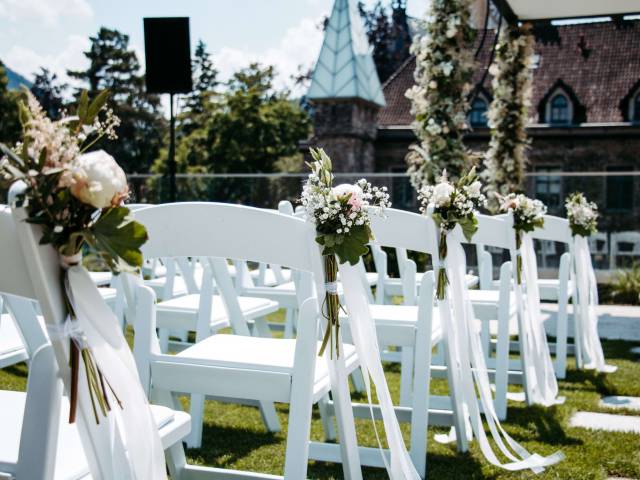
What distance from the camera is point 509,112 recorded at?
10.3 meters

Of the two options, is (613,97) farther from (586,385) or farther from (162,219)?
(162,219)

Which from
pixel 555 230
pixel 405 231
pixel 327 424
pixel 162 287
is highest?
pixel 405 231

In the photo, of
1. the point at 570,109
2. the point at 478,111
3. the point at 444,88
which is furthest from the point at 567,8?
the point at 478,111

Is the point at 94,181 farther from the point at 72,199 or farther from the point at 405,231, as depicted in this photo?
the point at 405,231

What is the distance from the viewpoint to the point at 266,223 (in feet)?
7.66

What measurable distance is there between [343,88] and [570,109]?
9372 mm

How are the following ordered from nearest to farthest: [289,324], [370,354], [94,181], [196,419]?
[94,181] → [370,354] → [196,419] → [289,324]

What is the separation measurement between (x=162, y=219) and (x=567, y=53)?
85.4 feet

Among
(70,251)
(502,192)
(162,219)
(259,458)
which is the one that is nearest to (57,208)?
(70,251)

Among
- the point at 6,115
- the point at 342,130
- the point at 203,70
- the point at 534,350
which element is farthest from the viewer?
the point at 203,70

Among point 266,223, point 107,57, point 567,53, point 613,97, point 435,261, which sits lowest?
point 435,261

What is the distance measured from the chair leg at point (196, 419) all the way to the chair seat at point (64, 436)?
4.67 feet

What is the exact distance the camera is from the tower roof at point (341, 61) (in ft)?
60.6

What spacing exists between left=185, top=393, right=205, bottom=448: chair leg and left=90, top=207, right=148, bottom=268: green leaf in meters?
2.14
